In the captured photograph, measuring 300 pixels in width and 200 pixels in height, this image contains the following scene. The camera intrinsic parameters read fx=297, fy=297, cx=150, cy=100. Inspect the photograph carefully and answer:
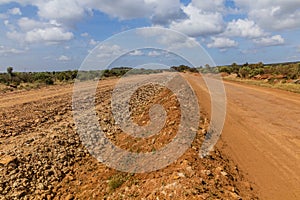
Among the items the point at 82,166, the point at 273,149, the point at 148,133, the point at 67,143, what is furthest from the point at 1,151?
the point at 273,149

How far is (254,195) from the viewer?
511 cm

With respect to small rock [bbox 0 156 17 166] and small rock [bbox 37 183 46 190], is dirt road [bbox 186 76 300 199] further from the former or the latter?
small rock [bbox 0 156 17 166]

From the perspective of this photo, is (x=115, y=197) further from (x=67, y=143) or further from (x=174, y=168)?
(x=67, y=143)

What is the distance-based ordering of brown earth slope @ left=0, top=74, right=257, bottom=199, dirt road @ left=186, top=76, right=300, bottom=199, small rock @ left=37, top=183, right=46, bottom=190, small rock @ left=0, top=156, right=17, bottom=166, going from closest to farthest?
1. brown earth slope @ left=0, top=74, right=257, bottom=199
2. dirt road @ left=186, top=76, right=300, bottom=199
3. small rock @ left=37, top=183, right=46, bottom=190
4. small rock @ left=0, top=156, right=17, bottom=166

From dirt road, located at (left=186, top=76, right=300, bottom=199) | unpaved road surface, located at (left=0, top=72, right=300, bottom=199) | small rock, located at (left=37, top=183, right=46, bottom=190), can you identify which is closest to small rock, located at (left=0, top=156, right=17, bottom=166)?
unpaved road surface, located at (left=0, top=72, right=300, bottom=199)

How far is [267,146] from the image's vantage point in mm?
7305

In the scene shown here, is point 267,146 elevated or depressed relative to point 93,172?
elevated

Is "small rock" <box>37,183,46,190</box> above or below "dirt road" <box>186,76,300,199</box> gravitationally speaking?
below

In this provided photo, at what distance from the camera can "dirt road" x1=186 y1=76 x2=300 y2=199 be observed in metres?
5.50

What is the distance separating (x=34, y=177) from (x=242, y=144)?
509cm

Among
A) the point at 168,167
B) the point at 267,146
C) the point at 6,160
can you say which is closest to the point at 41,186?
the point at 6,160

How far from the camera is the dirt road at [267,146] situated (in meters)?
5.50

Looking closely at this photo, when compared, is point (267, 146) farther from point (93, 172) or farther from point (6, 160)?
point (6, 160)

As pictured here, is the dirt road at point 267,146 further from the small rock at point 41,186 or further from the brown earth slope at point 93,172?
the small rock at point 41,186
